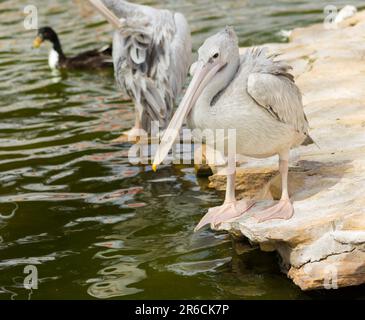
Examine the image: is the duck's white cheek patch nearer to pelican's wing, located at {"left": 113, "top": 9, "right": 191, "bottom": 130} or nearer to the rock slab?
pelican's wing, located at {"left": 113, "top": 9, "right": 191, "bottom": 130}

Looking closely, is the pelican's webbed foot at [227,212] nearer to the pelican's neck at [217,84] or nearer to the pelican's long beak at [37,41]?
the pelican's neck at [217,84]

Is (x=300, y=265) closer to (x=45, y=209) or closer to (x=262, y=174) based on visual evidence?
(x=262, y=174)

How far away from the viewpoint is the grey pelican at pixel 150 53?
690cm

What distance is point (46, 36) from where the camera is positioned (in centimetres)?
1076

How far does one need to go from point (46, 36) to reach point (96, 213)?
5.50 m

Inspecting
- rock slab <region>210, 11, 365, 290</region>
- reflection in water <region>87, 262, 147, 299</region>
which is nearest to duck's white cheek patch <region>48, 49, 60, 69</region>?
rock slab <region>210, 11, 365, 290</region>

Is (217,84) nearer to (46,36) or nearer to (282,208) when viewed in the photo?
(282,208)

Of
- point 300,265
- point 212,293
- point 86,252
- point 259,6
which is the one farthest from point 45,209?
point 259,6

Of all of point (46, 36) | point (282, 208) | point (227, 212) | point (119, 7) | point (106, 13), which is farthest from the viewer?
point (46, 36)

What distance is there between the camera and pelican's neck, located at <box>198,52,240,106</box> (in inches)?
176

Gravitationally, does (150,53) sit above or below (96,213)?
above

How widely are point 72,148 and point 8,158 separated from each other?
57 cm

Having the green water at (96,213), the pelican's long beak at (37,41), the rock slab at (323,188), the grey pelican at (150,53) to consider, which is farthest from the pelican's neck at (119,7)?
the pelican's long beak at (37,41)

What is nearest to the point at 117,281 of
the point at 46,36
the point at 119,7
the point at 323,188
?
the point at 323,188
